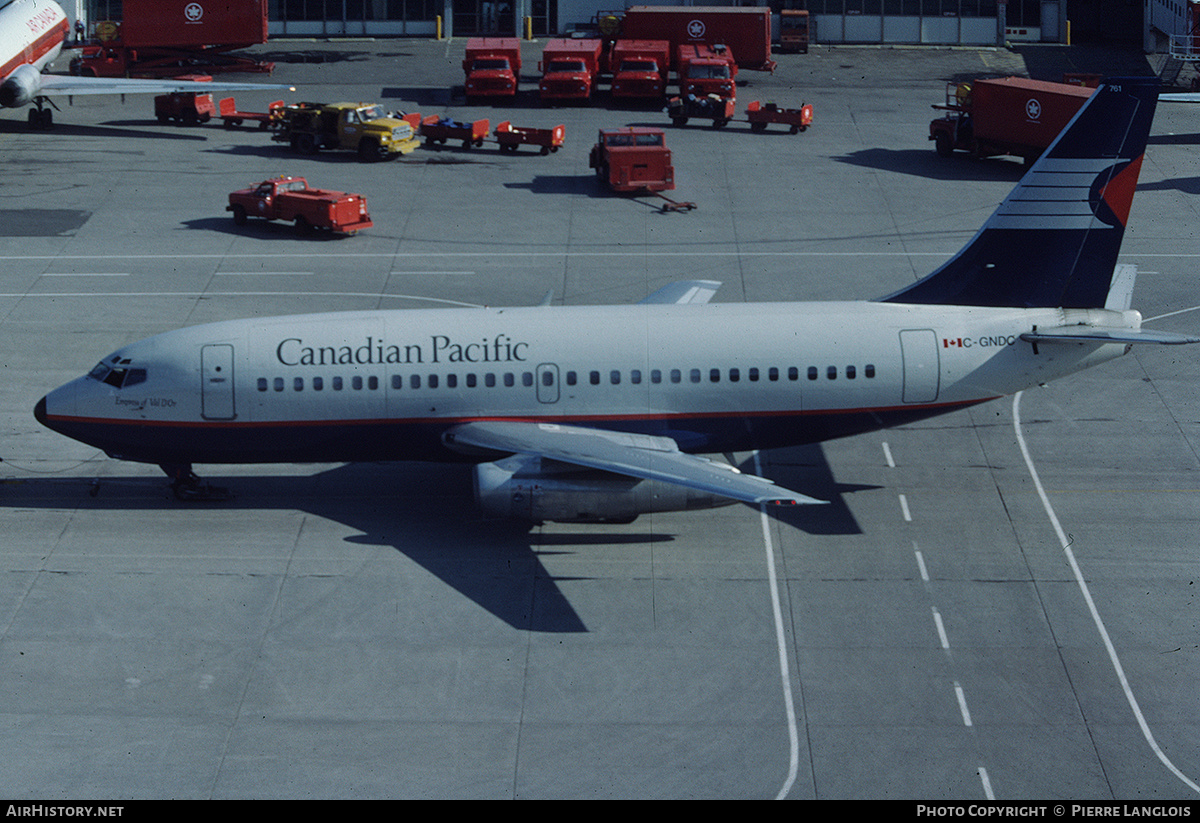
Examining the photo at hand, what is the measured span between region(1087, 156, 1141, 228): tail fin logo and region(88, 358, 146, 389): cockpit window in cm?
2551

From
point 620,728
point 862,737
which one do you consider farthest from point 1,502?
point 862,737

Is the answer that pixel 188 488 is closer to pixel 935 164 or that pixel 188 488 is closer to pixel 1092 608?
pixel 1092 608

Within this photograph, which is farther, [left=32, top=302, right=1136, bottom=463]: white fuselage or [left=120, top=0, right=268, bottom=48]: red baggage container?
[left=120, top=0, right=268, bottom=48]: red baggage container

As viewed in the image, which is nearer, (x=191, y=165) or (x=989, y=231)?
(x=989, y=231)

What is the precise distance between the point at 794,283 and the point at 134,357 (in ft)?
84.9

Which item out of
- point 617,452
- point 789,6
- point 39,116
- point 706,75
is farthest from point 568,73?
point 617,452

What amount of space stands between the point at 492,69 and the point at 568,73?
4.33 meters

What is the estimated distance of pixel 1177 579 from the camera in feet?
112

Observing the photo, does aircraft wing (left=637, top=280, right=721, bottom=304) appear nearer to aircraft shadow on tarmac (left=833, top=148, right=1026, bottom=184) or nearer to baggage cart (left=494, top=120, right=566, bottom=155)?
aircraft shadow on tarmac (left=833, top=148, right=1026, bottom=184)

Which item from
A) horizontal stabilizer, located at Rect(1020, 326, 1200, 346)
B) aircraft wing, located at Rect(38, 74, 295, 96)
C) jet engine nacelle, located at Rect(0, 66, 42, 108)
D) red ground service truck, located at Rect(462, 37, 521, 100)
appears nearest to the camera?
horizontal stabilizer, located at Rect(1020, 326, 1200, 346)

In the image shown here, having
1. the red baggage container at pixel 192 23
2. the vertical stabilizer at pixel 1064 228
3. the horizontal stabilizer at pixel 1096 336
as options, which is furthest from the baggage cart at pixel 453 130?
the horizontal stabilizer at pixel 1096 336

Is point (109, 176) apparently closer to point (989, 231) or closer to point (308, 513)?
point (308, 513)

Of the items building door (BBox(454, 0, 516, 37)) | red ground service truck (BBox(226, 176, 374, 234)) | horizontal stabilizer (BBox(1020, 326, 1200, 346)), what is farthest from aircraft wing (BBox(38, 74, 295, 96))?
horizontal stabilizer (BBox(1020, 326, 1200, 346))

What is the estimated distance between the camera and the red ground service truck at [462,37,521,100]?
3093 inches
